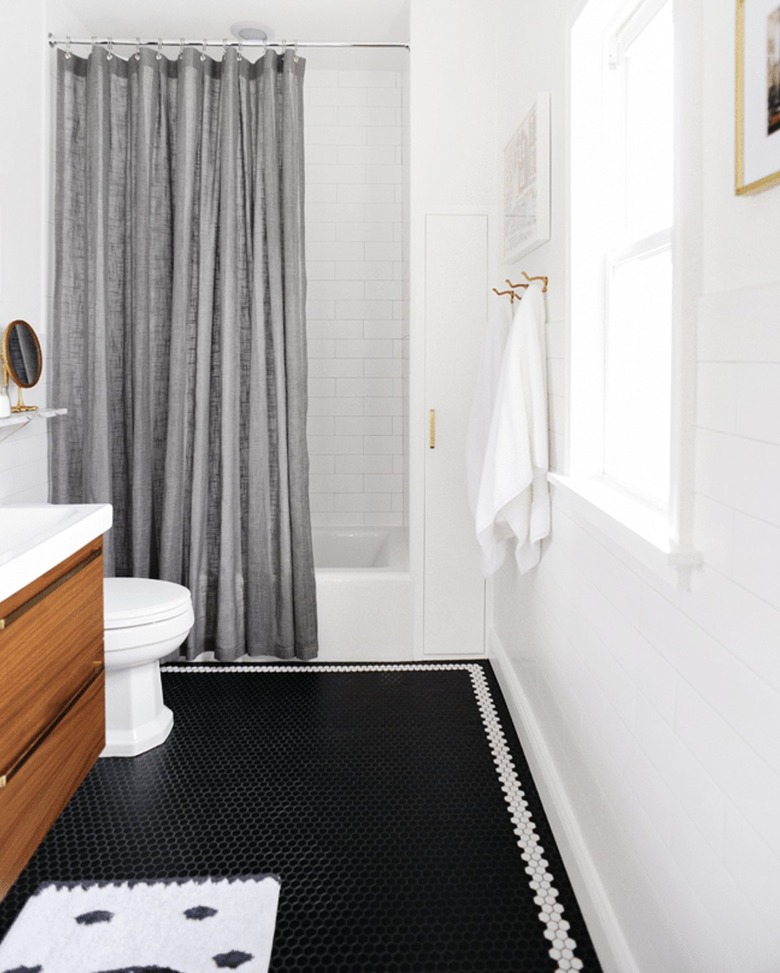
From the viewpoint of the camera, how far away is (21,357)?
298 centimetres

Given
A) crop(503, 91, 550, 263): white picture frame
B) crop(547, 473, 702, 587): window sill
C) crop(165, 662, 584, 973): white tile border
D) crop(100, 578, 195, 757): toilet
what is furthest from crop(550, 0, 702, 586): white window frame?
crop(100, 578, 195, 757): toilet

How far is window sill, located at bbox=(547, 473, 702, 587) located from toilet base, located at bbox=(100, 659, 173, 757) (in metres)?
1.43

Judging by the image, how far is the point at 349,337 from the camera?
4.15 m

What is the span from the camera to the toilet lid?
2.65m

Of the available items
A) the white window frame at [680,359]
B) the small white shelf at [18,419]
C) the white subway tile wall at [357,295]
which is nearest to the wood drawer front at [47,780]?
the small white shelf at [18,419]

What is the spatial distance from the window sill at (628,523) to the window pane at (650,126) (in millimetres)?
588

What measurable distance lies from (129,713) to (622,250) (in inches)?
77.8

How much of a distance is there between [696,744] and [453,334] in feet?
7.37

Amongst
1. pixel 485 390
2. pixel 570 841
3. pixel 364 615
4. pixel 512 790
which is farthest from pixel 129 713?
pixel 485 390

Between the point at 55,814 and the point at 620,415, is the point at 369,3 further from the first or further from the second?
the point at 55,814

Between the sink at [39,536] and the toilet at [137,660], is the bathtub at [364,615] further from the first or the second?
the sink at [39,536]

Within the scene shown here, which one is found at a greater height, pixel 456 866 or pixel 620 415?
pixel 620 415

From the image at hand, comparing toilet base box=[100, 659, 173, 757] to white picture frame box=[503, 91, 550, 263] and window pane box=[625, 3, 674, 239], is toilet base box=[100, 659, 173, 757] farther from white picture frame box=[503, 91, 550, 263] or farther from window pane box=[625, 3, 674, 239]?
window pane box=[625, 3, 674, 239]

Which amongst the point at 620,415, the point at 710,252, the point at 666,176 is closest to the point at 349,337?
the point at 620,415
